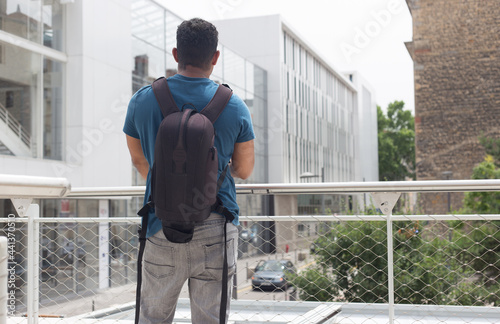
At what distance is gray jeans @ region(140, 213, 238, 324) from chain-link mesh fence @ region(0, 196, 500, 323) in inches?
24.0

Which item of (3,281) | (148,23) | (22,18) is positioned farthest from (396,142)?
(3,281)

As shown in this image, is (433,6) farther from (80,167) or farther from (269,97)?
(269,97)

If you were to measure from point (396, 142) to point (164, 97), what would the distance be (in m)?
74.0

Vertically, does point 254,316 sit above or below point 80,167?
below

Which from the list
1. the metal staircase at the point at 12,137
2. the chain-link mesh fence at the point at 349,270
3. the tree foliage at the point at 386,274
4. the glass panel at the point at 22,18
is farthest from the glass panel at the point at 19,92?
the tree foliage at the point at 386,274

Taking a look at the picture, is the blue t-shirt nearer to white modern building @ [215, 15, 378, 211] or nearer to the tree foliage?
the tree foliage

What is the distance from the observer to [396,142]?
73.6 meters

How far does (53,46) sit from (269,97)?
2012 cm

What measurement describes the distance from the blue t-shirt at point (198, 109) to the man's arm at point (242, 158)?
0.08 ft

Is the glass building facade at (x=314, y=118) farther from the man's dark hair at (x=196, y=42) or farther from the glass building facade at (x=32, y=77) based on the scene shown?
the man's dark hair at (x=196, y=42)

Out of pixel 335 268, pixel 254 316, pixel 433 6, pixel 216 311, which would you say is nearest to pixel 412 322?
pixel 254 316

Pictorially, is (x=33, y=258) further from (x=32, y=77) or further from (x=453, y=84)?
(x=453, y=84)

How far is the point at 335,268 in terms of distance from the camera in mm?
11680

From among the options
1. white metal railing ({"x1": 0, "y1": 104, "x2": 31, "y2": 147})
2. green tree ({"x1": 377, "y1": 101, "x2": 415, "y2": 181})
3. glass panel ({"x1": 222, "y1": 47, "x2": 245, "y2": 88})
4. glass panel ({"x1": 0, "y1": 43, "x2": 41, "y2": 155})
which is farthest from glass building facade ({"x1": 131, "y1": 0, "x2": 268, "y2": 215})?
green tree ({"x1": 377, "y1": 101, "x2": 415, "y2": 181})
